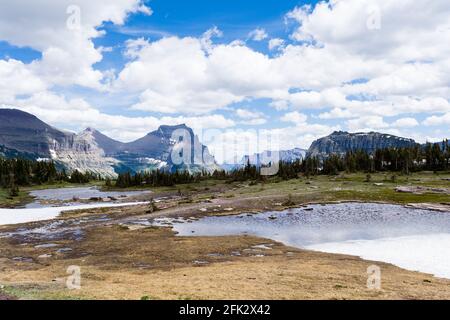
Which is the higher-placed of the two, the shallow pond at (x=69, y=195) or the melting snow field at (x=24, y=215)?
the melting snow field at (x=24, y=215)

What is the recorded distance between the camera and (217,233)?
58.3 meters

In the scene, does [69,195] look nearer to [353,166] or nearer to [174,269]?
[174,269]

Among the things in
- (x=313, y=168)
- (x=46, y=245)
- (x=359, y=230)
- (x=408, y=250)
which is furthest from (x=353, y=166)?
(x=46, y=245)

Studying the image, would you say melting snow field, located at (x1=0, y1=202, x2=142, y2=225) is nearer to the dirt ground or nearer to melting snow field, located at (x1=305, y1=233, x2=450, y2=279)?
the dirt ground

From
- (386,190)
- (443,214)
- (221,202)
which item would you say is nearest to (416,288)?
(443,214)

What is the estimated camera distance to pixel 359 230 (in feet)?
190

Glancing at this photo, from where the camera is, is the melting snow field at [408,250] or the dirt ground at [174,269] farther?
the melting snow field at [408,250]

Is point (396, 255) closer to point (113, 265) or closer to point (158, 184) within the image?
point (113, 265)

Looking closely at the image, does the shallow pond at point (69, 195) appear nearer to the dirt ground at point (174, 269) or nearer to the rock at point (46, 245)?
the dirt ground at point (174, 269)

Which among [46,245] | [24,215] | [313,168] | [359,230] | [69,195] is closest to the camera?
[46,245]

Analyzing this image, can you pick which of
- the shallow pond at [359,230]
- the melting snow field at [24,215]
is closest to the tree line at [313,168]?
the melting snow field at [24,215]

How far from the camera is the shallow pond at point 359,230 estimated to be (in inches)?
1571

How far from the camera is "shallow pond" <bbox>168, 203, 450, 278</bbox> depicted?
3991 cm
